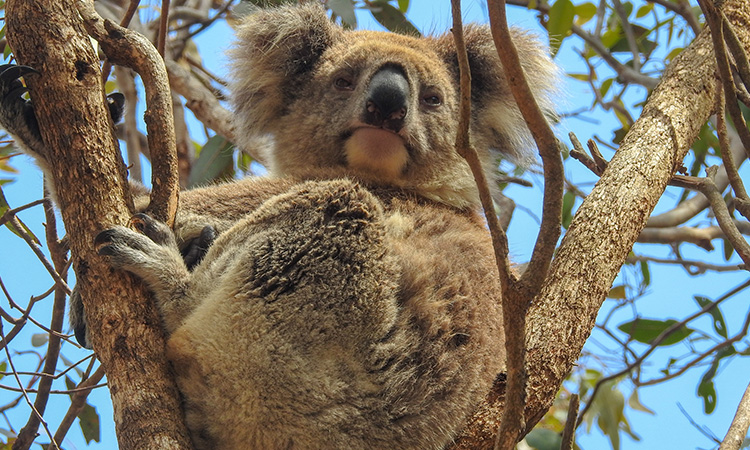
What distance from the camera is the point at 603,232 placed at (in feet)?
7.09

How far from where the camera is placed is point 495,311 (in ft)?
7.63

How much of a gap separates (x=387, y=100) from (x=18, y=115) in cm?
124

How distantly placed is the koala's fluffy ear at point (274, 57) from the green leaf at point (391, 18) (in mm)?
869

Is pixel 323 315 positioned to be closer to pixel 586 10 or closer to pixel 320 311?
pixel 320 311

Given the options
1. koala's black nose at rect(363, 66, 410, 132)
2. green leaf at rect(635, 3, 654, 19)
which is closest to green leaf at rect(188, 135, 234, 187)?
koala's black nose at rect(363, 66, 410, 132)

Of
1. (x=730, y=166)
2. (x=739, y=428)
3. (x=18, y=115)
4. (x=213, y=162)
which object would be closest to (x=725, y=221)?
(x=730, y=166)

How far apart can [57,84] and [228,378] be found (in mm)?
898

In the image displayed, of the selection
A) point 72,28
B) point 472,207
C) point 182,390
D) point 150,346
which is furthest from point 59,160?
point 472,207

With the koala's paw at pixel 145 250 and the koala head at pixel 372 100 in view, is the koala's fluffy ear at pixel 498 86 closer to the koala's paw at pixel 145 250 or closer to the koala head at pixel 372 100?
the koala head at pixel 372 100

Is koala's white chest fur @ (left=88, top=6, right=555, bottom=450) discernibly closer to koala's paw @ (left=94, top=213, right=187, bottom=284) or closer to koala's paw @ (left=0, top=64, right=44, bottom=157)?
koala's paw @ (left=94, top=213, right=187, bottom=284)

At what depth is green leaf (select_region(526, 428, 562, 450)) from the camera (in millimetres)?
3163

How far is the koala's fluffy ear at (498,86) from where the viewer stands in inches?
131

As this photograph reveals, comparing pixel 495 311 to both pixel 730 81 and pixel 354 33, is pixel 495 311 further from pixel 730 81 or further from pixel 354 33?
pixel 354 33

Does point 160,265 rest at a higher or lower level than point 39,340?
lower
